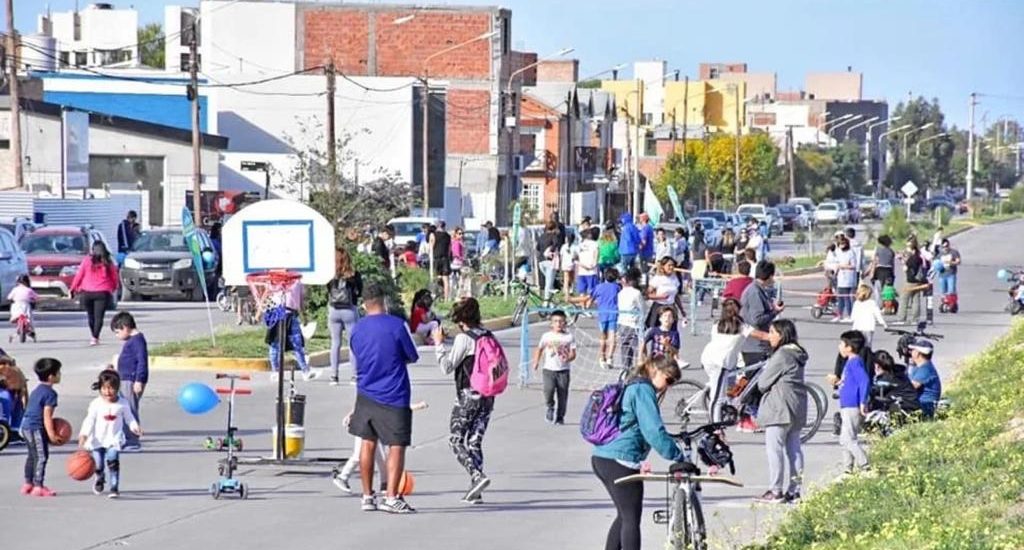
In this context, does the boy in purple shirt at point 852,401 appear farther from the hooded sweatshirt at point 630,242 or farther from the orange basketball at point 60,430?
the hooded sweatshirt at point 630,242

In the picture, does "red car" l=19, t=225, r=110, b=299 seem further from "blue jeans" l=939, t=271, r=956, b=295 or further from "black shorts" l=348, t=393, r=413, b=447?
"black shorts" l=348, t=393, r=413, b=447

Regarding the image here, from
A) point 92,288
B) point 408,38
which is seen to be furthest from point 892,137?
point 92,288

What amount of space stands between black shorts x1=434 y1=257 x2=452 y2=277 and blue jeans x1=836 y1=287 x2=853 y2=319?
309 inches

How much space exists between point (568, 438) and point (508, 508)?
4628 mm

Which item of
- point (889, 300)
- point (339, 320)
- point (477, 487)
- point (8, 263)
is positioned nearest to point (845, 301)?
point (889, 300)

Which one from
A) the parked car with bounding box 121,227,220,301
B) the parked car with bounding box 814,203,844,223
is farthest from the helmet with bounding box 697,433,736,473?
the parked car with bounding box 814,203,844,223

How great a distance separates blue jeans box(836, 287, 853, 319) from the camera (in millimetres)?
36906

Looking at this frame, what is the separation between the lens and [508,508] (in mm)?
14695

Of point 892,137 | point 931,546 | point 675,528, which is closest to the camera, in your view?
point 931,546

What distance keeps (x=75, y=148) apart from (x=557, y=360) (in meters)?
33.4

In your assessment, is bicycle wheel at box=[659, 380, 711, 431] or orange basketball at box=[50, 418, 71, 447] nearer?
orange basketball at box=[50, 418, 71, 447]

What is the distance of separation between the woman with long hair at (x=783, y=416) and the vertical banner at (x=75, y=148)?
37043 mm

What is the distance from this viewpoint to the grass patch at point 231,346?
2556 centimetres

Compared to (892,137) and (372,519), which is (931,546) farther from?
(892,137)
